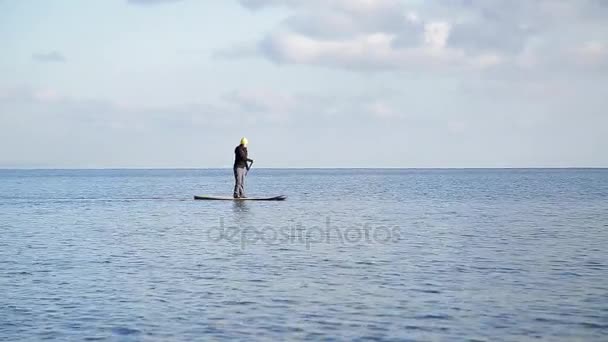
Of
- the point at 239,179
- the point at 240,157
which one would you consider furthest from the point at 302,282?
the point at 239,179

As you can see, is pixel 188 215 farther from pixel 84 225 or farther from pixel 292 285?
pixel 292 285

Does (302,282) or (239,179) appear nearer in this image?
(302,282)

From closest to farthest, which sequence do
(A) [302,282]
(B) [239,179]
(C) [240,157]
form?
1. (A) [302,282]
2. (C) [240,157]
3. (B) [239,179]

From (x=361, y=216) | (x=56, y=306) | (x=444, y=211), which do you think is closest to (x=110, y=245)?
(x=56, y=306)

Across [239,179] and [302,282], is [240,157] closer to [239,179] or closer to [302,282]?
[239,179]

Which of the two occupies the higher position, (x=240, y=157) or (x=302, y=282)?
(x=240, y=157)

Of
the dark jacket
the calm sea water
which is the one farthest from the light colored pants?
the calm sea water

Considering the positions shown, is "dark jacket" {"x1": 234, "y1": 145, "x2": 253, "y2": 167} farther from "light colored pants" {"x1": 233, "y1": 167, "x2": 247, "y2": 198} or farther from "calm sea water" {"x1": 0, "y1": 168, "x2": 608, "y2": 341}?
"calm sea water" {"x1": 0, "y1": 168, "x2": 608, "y2": 341}

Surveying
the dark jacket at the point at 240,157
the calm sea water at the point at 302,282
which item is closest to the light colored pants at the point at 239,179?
the dark jacket at the point at 240,157

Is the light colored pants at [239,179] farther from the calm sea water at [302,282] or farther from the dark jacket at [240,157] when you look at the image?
the calm sea water at [302,282]

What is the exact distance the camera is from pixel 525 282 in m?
17.9

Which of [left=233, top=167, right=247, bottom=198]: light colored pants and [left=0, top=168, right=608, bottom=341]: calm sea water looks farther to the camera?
[left=233, top=167, right=247, bottom=198]: light colored pants

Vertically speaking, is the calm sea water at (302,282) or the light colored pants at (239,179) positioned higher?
the light colored pants at (239,179)

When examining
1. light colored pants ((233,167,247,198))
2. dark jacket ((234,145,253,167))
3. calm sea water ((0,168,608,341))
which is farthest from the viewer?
light colored pants ((233,167,247,198))
